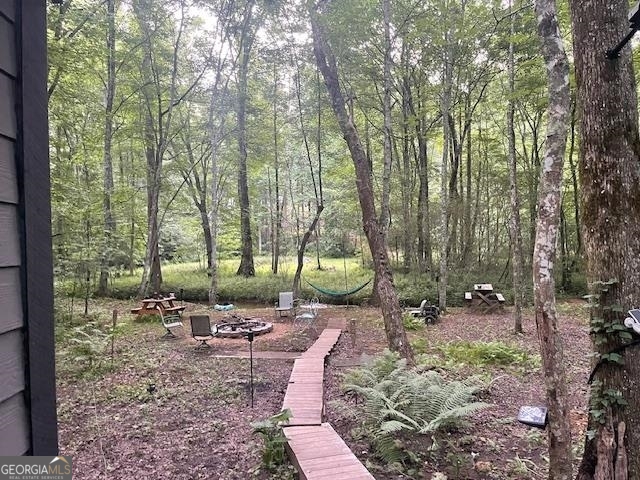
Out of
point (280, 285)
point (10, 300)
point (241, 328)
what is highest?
point (10, 300)

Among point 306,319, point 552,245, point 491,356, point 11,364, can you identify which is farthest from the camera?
point 306,319

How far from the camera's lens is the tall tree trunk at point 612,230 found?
2.28 metres

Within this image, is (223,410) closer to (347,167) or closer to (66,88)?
(66,88)

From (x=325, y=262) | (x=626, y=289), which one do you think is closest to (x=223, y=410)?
(x=626, y=289)

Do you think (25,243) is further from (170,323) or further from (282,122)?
(282,122)

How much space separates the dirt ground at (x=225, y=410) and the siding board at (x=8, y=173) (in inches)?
109

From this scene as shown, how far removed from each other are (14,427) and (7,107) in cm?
76

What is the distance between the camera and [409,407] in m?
3.73

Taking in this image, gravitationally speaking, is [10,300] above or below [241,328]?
above

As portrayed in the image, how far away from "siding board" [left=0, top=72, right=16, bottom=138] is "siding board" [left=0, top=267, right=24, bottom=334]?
33cm

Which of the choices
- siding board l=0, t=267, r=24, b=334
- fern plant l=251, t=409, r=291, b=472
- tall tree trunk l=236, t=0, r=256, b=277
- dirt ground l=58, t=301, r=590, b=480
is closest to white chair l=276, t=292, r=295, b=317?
dirt ground l=58, t=301, r=590, b=480

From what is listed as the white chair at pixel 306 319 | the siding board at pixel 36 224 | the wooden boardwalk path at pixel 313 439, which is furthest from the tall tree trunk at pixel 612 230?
the white chair at pixel 306 319

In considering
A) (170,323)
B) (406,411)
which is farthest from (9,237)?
(170,323)

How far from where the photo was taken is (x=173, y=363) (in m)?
6.01
